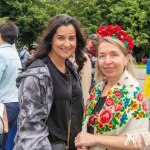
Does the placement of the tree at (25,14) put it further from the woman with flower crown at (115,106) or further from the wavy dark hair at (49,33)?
the woman with flower crown at (115,106)

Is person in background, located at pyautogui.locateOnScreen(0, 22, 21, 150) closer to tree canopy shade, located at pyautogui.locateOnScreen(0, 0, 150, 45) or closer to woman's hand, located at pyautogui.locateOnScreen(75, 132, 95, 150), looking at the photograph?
woman's hand, located at pyautogui.locateOnScreen(75, 132, 95, 150)

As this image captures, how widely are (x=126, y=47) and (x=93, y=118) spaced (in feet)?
1.74

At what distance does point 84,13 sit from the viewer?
43.7 meters

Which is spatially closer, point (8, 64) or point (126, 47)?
point (126, 47)

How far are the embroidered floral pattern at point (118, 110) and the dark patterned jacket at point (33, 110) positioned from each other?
0.34 meters

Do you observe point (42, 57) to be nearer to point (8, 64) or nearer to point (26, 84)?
point (26, 84)

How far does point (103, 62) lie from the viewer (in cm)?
262

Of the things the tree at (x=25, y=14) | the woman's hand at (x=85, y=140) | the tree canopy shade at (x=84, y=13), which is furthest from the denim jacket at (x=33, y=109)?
the tree at (x=25, y=14)

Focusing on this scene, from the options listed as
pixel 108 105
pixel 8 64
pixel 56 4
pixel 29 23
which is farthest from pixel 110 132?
pixel 56 4

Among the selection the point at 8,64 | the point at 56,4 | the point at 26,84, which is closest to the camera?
the point at 26,84

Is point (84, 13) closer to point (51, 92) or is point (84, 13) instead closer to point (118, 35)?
point (118, 35)

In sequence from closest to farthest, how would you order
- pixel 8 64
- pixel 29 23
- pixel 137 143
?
pixel 137 143 → pixel 8 64 → pixel 29 23

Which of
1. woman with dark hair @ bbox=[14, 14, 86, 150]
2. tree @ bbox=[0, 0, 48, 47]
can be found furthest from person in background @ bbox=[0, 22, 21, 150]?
tree @ bbox=[0, 0, 48, 47]

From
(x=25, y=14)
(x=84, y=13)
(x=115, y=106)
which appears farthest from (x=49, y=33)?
(x=84, y=13)
